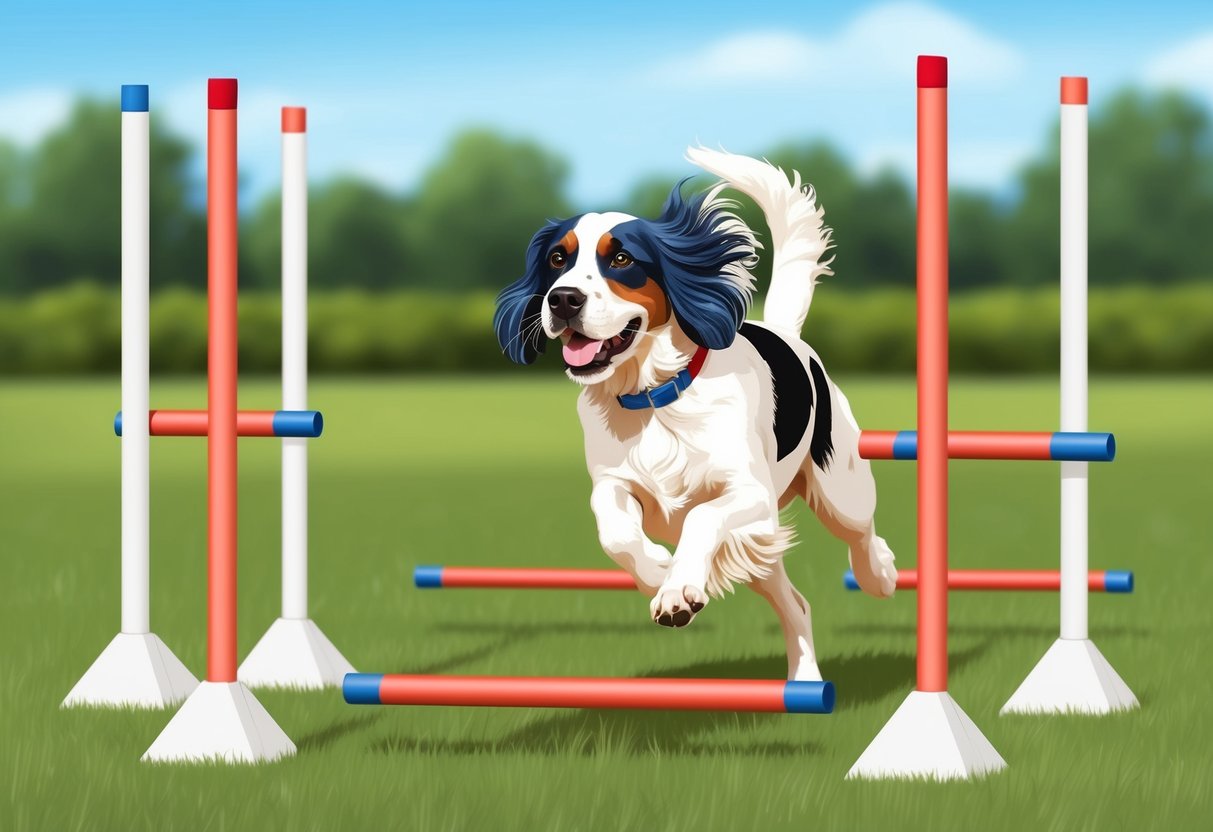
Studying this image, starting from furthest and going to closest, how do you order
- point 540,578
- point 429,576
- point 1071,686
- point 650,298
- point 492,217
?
point 492,217 → point 429,576 → point 540,578 → point 1071,686 → point 650,298

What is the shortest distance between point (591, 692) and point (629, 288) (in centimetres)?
114

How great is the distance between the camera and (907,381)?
29609 mm

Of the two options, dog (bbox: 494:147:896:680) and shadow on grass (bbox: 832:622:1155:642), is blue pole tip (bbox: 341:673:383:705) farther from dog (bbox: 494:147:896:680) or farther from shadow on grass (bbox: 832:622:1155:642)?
shadow on grass (bbox: 832:622:1155:642)

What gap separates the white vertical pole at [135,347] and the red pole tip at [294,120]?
646 mm

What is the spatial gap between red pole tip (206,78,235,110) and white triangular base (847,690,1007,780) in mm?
2449

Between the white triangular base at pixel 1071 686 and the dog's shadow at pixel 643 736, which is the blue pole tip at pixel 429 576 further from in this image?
the white triangular base at pixel 1071 686

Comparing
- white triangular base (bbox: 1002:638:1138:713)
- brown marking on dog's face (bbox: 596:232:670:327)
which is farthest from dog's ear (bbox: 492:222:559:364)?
white triangular base (bbox: 1002:638:1138:713)

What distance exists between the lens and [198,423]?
235 inches

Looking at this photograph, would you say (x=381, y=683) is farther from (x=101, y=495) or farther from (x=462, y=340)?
(x=462, y=340)

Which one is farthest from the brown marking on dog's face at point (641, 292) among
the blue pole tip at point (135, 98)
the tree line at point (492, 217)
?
the tree line at point (492, 217)

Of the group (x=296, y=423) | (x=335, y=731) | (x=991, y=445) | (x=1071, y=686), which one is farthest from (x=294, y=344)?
(x=1071, y=686)

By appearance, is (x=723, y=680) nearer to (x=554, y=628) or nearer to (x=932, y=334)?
(x=932, y=334)

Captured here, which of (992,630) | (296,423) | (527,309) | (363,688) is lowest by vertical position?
(992,630)

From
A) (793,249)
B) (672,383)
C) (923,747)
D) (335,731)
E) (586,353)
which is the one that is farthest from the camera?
(793,249)
